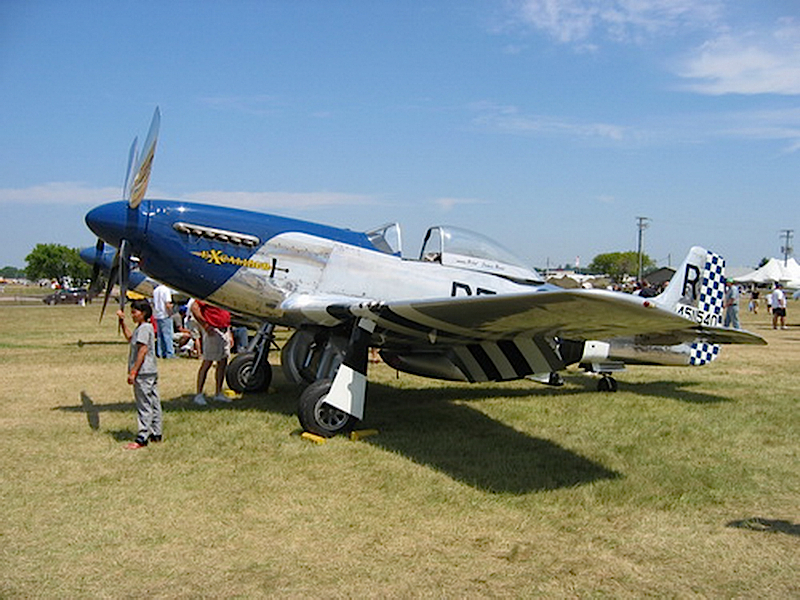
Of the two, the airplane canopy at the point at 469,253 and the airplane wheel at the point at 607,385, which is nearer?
the airplane canopy at the point at 469,253

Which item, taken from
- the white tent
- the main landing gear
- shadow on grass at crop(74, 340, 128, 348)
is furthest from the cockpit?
the white tent

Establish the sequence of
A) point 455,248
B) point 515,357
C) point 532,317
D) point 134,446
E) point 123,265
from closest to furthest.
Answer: point 532,317, point 134,446, point 123,265, point 515,357, point 455,248

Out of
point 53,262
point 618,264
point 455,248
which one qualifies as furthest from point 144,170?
point 618,264

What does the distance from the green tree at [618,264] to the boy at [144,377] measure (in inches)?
4857

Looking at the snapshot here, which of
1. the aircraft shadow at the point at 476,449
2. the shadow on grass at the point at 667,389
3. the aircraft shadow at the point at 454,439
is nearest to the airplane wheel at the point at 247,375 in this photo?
the aircraft shadow at the point at 454,439

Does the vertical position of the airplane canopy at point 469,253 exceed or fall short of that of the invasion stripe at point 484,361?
it exceeds it

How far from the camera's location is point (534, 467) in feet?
16.8

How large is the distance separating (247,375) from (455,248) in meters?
3.21

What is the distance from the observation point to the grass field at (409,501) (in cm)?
321

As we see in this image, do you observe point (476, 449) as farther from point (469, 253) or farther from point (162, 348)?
point (162, 348)

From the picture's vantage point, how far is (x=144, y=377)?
18.2 ft

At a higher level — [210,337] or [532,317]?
[532,317]

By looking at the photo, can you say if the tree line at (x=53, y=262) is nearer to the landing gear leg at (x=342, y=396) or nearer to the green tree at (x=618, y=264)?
the green tree at (x=618, y=264)

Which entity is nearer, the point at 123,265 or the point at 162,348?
the point at 123,265
